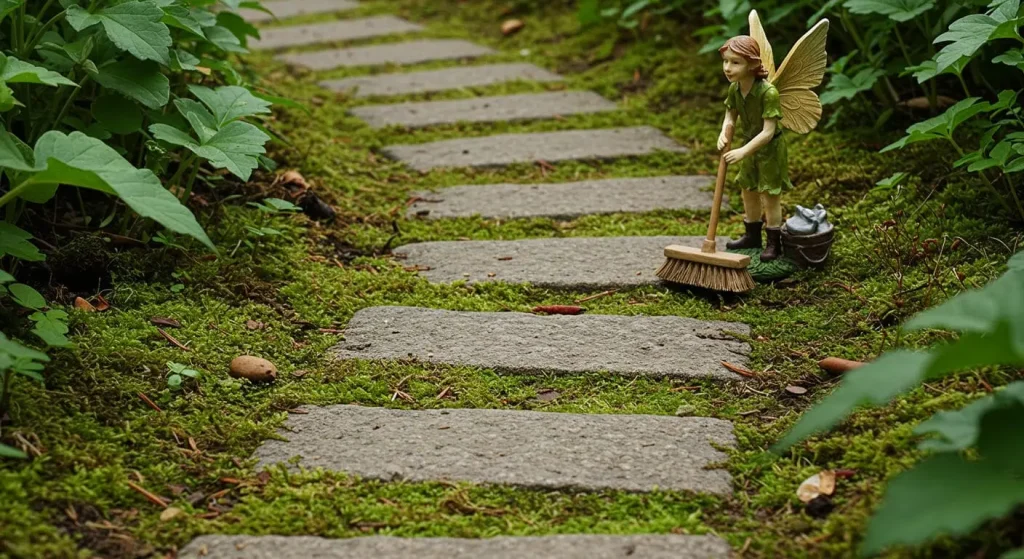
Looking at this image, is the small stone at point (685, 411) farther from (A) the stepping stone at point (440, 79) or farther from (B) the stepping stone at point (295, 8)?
(B) the stepping stone at point (295, 8)

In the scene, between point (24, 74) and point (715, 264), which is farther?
point (715, 264)

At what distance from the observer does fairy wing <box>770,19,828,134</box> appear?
2.62 meters

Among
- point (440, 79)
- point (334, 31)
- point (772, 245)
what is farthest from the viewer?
point (334, 31)

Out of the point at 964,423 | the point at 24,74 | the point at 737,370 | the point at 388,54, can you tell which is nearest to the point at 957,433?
the point at 964,423

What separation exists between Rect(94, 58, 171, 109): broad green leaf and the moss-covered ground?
0.42 metres

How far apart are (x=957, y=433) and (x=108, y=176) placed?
61.5 inches

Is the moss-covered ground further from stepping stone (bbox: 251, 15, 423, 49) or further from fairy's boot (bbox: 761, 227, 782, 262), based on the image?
stepping stone (bbox: 251, 15, 423, 49)

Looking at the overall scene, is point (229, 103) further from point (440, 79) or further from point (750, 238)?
point (440, 79)

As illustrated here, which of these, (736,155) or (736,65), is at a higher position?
(736,65)

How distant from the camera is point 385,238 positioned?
126 inches

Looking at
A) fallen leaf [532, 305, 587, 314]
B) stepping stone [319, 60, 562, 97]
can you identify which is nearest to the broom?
fallen leaf [532, 305, 587, 314]

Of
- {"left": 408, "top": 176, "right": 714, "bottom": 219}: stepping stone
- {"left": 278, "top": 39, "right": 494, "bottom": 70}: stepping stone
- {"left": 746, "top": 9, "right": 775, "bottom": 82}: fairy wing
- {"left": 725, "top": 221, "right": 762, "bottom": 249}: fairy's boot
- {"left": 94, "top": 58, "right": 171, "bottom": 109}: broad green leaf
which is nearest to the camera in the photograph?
{"left": 94, "top": 58, "right": 171, "bottom": 109}: broad green leaf

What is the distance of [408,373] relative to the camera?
2.38 meters

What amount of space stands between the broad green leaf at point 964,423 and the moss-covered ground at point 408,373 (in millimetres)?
155
